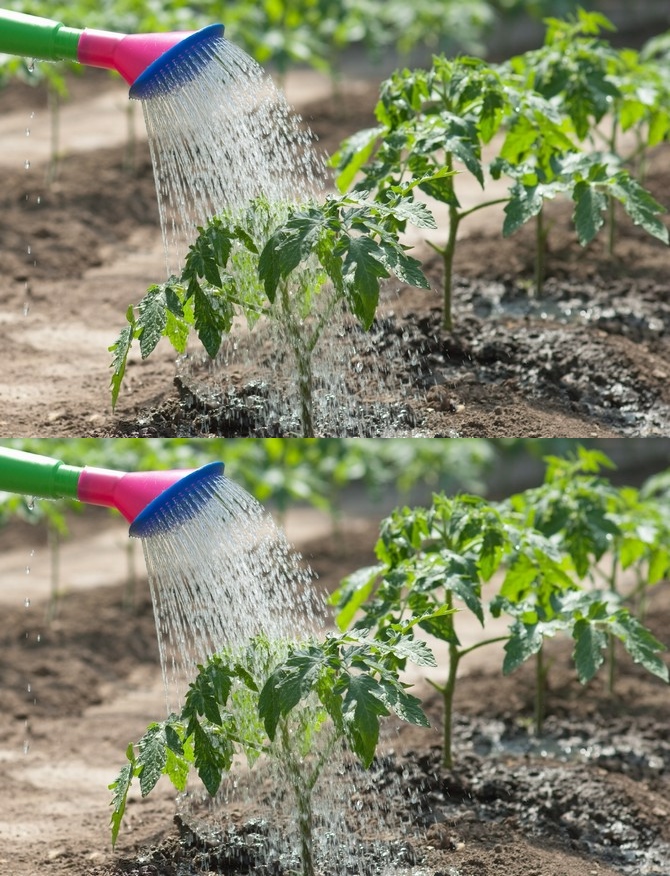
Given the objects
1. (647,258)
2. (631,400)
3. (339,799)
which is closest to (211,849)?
(339,799)

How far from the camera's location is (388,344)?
4852 millimetres

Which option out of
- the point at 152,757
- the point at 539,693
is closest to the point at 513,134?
the point at 539,693

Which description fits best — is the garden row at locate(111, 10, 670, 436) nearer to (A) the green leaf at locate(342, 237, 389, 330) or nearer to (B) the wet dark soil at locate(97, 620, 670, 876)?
(A) the green leaf at locate(342, 237, 389, 330)

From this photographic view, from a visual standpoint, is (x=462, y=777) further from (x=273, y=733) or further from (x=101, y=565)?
(x=101, y=565)

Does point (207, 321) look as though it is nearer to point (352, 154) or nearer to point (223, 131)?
point (223, 131)

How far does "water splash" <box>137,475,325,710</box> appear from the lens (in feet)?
12.5

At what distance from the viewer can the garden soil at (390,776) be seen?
13.4 feet

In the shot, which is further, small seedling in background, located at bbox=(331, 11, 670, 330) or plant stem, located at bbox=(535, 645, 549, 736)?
plant stem, located at bbox=(535, 645, 549, 736)

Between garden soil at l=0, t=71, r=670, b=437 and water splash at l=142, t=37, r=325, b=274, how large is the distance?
0.52 m

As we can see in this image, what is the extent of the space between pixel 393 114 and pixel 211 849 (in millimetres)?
2332

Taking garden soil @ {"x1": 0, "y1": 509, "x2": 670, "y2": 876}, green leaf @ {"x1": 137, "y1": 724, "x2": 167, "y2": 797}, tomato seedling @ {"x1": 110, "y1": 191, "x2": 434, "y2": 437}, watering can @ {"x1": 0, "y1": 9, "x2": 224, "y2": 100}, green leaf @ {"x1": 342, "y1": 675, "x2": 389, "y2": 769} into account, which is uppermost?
watering can @ {"x1": 0, "y1": 9, "x2": 224, "y2": 100}

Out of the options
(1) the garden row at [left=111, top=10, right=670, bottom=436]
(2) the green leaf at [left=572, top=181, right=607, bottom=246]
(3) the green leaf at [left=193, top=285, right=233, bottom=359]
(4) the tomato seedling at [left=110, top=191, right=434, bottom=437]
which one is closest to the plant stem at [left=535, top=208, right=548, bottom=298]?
(1) the garden row at [left=111, top=10, right=670, bottom=436]

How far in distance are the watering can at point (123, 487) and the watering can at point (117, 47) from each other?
1050 millimetres

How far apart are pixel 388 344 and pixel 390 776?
142 cm
